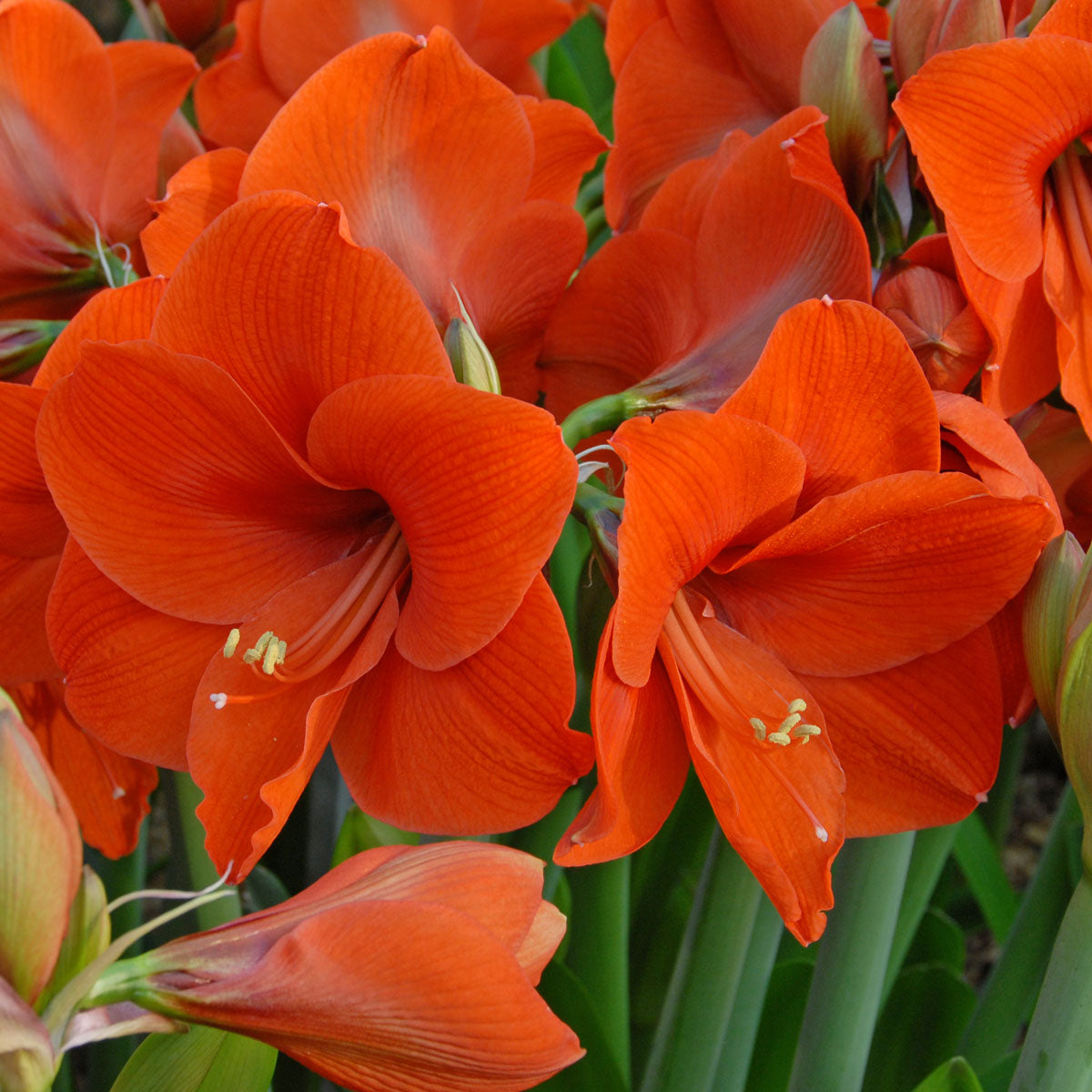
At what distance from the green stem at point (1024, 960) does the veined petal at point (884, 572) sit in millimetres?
338

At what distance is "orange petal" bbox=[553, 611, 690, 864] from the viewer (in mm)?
467

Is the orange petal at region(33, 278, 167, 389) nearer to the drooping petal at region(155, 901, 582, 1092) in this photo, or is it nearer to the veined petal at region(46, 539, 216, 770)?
the veined petal at region(46, 539, 216, 770)

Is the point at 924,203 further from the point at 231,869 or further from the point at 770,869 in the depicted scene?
the point at 231,869

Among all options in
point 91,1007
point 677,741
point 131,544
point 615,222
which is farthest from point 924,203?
point 91,1007

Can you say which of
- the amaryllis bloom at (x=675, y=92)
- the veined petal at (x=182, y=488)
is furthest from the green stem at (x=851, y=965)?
the amaryllis bloom at (x=675, y=92)

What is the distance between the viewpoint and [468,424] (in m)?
0.45

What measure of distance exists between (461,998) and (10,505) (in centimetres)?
34

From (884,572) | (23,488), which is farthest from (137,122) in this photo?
(884,572)

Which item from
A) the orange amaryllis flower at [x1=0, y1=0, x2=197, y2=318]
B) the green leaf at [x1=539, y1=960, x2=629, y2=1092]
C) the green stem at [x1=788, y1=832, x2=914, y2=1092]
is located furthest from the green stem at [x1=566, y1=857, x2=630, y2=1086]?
the orange amaryllis flower at [x1=0, y1=0, x2=197, y2=318]

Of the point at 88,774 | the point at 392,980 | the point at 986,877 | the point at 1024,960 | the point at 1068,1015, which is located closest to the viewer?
the point at 392,980

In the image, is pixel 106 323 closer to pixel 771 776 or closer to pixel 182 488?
pixel 182 488

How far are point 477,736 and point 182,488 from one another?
170 mm

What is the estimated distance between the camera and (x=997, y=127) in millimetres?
556

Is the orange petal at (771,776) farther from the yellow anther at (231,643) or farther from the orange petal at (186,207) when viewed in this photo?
the orange petal at (186,207)
